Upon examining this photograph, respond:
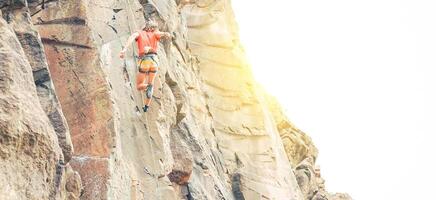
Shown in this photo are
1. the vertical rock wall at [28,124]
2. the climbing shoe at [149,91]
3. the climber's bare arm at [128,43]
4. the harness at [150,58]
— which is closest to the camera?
the vertical rock wall at [28,124]

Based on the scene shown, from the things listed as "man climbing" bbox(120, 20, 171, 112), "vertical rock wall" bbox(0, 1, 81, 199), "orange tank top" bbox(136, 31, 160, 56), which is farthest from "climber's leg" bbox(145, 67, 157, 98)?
"vertical rock wall" bbox(0, 1, 81, 199)

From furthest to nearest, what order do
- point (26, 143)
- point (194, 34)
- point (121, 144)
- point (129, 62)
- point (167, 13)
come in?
point (194, 34), point (167, 13), point (129, 62), point (121, 144), point (26, 143)

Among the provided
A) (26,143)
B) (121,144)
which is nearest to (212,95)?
(121,144)

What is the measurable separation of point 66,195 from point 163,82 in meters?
9.31

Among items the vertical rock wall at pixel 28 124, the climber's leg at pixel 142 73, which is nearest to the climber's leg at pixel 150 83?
the climber's leg at pixel 142 73

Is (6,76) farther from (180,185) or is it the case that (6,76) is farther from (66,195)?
(180,185)

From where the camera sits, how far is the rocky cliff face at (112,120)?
37.9 feet

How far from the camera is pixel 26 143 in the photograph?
11.2m

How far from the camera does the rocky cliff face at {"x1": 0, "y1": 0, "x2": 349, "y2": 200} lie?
11.6 meters

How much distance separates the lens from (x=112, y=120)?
15500mm

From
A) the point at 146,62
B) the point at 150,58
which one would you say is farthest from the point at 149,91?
the point at 150,58

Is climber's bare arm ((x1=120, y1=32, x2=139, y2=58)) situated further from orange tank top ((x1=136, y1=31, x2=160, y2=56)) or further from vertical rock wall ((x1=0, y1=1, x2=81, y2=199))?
vertical rock wall ((x1=0, y1=1, x2=81, y2=199))

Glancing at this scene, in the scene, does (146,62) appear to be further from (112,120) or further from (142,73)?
(112,120)

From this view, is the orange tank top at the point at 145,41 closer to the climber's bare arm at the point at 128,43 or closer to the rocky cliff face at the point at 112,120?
the climber's bare arm at the point at 128,43
